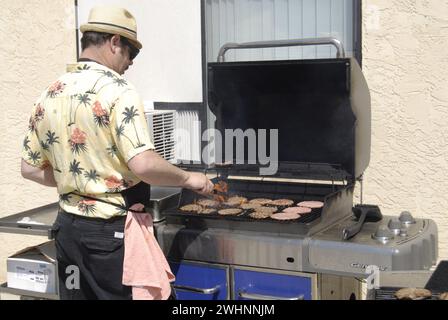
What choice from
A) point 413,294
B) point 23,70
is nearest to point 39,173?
point 413,294

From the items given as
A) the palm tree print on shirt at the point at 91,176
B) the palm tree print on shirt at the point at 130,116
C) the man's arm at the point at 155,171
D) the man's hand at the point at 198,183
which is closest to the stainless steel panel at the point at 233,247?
the man's hand at the point at 198,183

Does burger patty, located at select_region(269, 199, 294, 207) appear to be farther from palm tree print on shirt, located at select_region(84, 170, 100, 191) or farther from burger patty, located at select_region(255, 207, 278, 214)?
palm tree print on shirt, located at select_region(84, 170, 100, 191)

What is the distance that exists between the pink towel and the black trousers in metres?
0.04

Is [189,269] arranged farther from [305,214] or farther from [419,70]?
[419,70]

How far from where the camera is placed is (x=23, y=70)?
5.66 m

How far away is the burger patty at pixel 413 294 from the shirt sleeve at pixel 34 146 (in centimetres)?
184

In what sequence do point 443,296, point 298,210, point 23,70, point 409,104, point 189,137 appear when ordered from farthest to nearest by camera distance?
point 23,70
point 189,137
point 409,104
point 298,210
point 443,296

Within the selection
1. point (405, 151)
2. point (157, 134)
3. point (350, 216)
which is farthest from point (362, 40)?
point (157, 134)

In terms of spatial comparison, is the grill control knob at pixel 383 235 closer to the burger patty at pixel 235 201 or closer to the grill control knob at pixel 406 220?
the grill control knob at pixel 406 220

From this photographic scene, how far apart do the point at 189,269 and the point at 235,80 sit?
1206mm

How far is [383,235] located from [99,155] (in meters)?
1.41

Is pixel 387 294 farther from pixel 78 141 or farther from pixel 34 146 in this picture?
pixel 34 146

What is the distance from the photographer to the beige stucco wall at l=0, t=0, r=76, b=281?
17.8ft

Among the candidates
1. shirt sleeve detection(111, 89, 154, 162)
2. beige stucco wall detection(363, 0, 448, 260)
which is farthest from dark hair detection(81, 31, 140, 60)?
beige stucco wall detection(363, 0, 448, 260)
